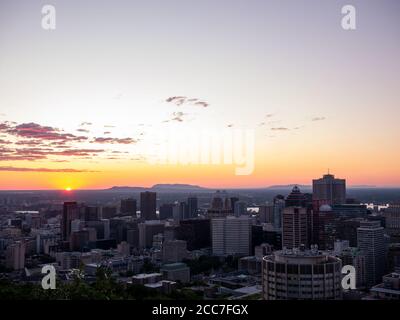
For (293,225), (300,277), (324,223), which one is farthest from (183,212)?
(300,277)

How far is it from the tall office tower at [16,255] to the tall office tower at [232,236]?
494 centimetres

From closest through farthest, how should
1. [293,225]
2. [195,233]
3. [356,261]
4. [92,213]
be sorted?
[356,261], [293,225], [92,213], [195,233]

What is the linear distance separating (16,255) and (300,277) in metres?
5.27

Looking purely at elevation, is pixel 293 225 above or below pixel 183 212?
below

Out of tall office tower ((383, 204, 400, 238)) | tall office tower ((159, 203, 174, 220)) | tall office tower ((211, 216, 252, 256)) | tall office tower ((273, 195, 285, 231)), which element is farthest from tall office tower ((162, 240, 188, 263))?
tall office tower ((383, 204, 400, 238))

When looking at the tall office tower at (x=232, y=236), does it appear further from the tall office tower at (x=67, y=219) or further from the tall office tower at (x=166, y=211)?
the tall office tower at (x=67, y=219)

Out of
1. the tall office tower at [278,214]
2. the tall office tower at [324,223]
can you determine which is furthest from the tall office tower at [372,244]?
the tall office tower at [278,214]

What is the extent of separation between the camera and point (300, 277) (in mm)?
2732

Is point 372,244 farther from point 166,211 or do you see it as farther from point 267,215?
point 166,211

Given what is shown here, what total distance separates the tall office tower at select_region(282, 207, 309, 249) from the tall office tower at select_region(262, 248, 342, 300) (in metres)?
5.46

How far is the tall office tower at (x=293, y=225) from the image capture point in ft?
28.3

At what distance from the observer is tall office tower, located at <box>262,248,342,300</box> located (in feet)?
8.11
